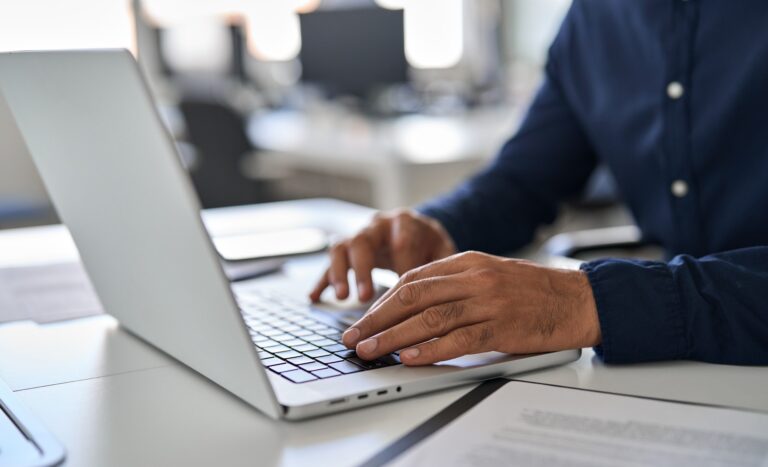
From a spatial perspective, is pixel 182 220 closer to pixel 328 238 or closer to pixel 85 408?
pixel 85 408

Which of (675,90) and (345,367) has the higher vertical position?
(675,90)

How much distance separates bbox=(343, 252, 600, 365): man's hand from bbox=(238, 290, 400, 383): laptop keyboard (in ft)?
0.06

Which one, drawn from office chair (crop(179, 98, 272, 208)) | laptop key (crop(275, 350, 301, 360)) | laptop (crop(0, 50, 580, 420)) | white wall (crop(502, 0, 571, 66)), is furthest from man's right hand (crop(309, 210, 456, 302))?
white wall (crop(502, 0, 571, 66))

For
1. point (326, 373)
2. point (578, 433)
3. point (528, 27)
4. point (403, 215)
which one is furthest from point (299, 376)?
point (528, 27)

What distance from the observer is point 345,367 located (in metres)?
0.80

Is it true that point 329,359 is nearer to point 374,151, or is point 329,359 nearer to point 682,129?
point 682,129

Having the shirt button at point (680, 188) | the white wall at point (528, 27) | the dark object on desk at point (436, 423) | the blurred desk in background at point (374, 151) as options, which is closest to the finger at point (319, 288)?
the dark object on desk at point (436, 423)

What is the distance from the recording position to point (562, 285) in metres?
0.85

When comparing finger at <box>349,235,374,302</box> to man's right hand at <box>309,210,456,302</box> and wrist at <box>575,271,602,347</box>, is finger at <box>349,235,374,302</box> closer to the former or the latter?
man's right hand at <box>309,210,456,302</box>

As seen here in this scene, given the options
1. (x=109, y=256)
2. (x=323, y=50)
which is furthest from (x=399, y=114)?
(x=109, y=256)

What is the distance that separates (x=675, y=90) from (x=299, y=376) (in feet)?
2.36

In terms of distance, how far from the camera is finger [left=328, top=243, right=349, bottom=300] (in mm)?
1061

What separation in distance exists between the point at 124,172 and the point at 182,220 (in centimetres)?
10

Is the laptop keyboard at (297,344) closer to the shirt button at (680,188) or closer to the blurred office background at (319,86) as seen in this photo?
the shirt button at (680,188)
